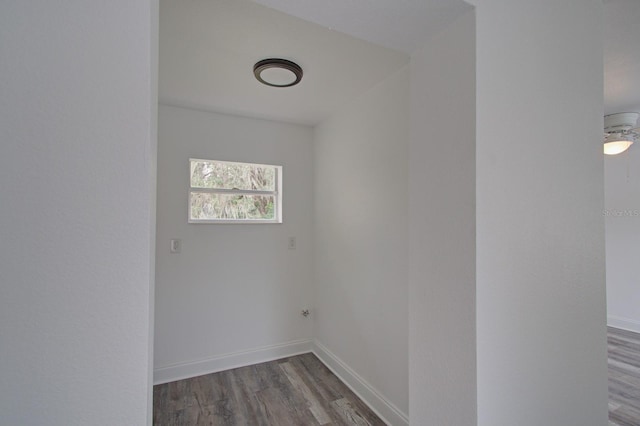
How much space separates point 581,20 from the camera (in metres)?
1.30

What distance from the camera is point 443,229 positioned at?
3.47ft

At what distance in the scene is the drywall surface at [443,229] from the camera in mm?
975

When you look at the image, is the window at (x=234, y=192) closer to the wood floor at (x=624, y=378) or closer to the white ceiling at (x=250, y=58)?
the white ceiling at (x=250, y=58)

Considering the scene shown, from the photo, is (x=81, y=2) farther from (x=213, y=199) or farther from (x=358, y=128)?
(x=213, y=199)

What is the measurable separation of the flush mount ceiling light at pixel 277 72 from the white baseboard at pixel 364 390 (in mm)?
2330

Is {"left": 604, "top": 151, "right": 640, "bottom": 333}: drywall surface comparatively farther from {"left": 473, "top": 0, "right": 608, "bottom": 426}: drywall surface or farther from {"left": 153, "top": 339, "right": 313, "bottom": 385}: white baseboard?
{"left": 153, "top": 339, "right": 313, "bottom": 385}: white baseboard

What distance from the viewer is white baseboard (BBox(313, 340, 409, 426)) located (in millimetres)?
2027

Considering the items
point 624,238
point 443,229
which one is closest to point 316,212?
point 443,229

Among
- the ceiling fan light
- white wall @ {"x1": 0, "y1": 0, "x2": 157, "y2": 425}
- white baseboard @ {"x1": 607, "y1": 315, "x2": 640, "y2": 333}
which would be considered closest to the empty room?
white wall @ {"x1": 0, "y1": 0, "x2": 157, "y2": 425}

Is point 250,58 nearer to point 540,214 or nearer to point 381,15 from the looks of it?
point 381,15

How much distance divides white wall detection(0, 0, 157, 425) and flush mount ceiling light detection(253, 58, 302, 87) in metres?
1.33

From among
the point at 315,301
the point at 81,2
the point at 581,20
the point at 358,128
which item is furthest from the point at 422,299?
the point at 315,301

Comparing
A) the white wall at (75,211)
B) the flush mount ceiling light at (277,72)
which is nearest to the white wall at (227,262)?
the flush mount ceiling light at (277,72)

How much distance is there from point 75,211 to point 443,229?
1.03 m
